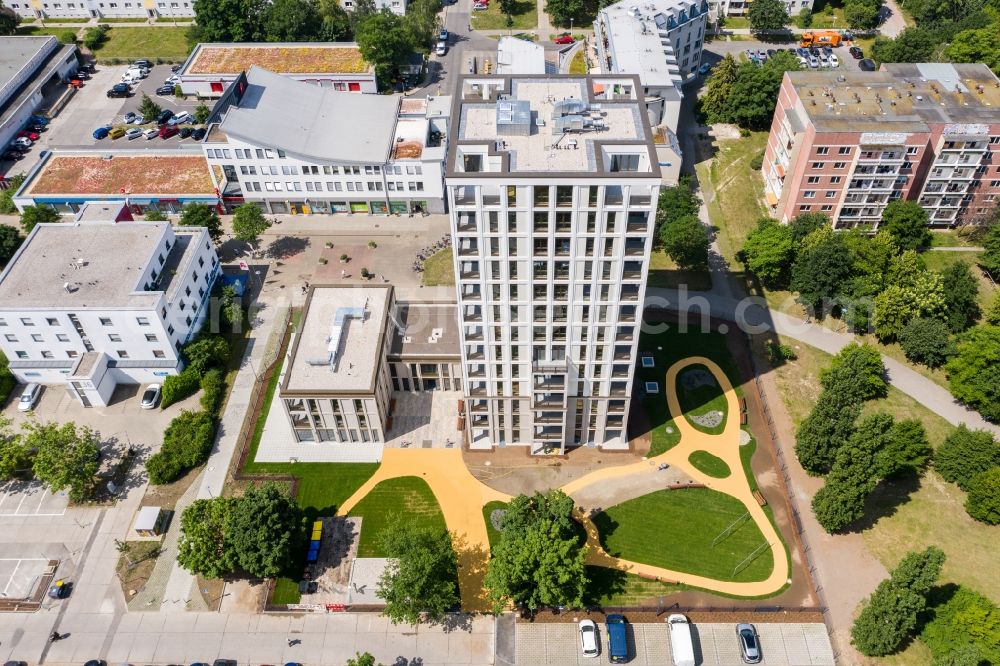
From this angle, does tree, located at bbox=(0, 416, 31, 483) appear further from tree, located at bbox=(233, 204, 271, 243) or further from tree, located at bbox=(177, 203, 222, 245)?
tree, located at bbox=(233, 204, 271, 243)

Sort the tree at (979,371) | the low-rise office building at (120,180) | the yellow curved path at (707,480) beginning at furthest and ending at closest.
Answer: the low-rise office building at (120,180), the tree at (979,371), the yellow curved path at (707,480)

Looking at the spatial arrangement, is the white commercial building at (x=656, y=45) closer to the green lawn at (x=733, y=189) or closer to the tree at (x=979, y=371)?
the green lawn at (x=733, y=189)

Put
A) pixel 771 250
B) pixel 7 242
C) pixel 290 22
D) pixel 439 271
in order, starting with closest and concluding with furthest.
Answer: pixel 771 250 < pixel 7 242 < pixel 439 271 < pixel 290 22

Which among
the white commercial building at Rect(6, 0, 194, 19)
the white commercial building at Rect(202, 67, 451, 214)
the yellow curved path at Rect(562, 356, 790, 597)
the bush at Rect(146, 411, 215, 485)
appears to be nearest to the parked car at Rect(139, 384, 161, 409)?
the bush at Rect(146, 411, 215, 485)

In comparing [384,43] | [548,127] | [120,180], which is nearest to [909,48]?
[384,43]

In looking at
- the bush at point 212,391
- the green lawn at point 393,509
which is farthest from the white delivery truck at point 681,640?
the bush at point 212,391

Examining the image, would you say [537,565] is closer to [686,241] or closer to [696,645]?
[696,645]

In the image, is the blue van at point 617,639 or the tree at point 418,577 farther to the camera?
the tree at point 418,577
